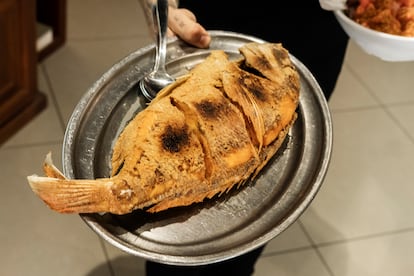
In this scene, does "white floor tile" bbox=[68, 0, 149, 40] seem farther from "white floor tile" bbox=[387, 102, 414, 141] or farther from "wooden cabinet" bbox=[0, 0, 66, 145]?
"white floor tile" bbox=[387, 102, 414, 141]

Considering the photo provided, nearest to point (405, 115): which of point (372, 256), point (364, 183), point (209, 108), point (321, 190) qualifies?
point (364, 183)

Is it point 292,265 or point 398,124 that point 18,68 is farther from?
point 398,124

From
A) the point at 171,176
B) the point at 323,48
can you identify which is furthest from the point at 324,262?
the point at 171,176

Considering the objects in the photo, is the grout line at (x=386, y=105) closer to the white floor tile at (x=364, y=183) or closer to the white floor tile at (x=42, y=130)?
the white floor tile at (x=364, y=183)

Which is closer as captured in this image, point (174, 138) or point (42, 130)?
point (174, 138)

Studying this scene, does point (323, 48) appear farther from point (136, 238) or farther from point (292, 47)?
point (136, 238)

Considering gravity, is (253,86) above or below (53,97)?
above

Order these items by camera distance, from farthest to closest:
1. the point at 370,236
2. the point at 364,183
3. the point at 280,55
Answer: the point at 364,183
the point at 370,236
the point at 280,55
